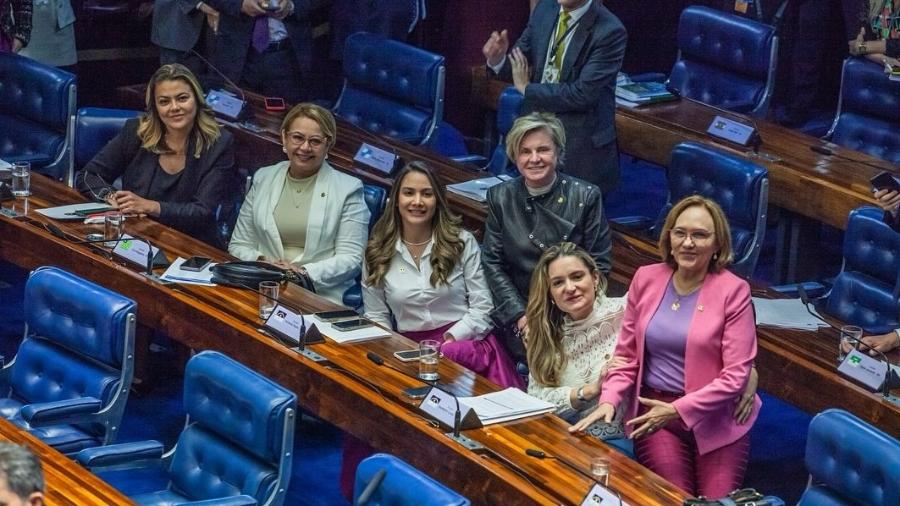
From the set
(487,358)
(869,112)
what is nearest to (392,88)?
(869,112)

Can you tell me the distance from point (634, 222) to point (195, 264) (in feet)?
5.93

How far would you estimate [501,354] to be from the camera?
5.29m

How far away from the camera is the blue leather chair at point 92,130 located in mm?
6594

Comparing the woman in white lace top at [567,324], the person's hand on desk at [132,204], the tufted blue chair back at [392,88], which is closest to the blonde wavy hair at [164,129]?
the person's hand on desk at [132,204]

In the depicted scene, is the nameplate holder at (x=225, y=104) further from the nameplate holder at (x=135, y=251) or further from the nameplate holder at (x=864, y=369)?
the nameplate holder at (x=864, y=369)

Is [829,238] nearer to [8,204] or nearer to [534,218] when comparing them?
[534,218]

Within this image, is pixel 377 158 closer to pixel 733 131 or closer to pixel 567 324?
pixel 733 131

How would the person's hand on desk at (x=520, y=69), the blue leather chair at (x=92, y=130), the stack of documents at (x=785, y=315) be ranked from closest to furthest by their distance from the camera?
1. the stack of documents at (x=785, y=315)
2. the person's hand on desk at (x=520, y=69)
3. the blue leather chair at (x=92, y=130)

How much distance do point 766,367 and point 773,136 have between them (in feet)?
6.98

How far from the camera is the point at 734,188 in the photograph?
5.91 metres

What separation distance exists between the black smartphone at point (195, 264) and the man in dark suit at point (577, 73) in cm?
143

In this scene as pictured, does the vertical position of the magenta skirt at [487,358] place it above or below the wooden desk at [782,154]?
below

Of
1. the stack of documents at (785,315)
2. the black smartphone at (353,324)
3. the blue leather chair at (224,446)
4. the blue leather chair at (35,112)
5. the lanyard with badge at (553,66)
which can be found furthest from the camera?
the blue leather chair at (35,112)

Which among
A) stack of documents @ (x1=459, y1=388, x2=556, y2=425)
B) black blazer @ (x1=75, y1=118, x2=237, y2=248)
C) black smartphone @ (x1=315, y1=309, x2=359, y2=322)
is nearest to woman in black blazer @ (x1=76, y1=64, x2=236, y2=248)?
black blazer @ (x1=75, y1=118, x2=237, y2=248)
